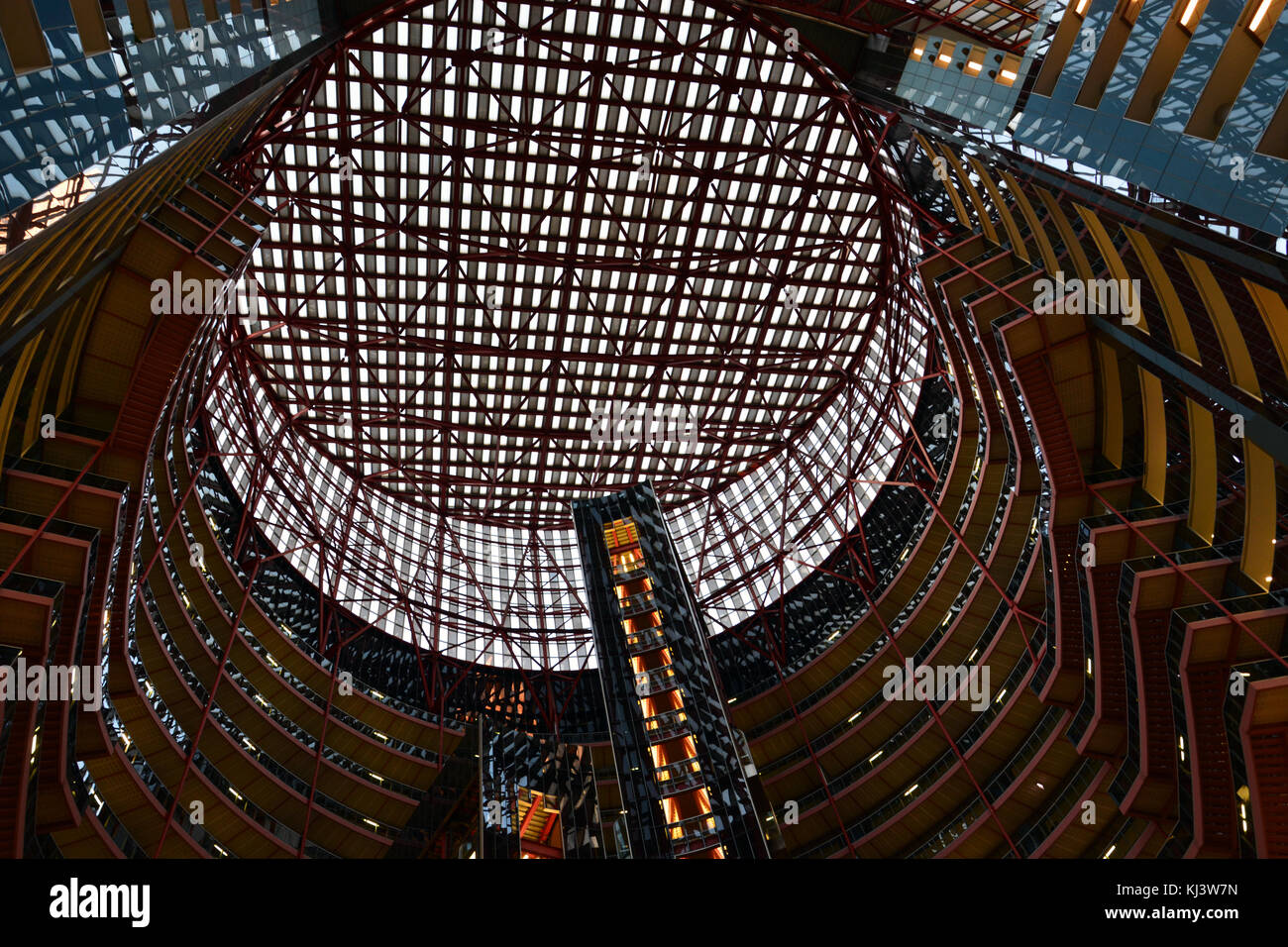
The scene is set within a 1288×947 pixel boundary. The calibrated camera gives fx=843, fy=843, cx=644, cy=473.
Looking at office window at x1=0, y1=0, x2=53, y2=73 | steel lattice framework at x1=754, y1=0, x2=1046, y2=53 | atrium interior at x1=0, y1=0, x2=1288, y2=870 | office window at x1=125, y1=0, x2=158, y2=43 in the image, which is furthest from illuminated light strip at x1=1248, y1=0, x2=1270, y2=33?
office window at x1=0, y1=0, x2=53, y2=73

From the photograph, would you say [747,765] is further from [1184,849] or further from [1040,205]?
[1040,205]

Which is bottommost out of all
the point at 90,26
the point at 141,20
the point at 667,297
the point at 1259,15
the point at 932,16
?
the point at 90,26

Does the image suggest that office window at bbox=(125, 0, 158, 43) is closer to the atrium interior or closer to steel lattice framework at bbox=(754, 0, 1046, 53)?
the atrium interior

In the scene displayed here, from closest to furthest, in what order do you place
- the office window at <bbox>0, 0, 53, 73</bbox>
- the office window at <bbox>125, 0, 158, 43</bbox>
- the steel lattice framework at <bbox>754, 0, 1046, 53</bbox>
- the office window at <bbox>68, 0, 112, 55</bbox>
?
the office window at <bbox>0, 0, 53, 73</bbox>, the office window at <bbox>68, 0, 112, 55</bbox>, the office window at <bbox>125, 0, 158, 43</bbox>, the steel lattice framework at <bbox>754, 0, 1046, 53</bbox>

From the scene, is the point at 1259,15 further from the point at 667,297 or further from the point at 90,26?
the point at 667,297

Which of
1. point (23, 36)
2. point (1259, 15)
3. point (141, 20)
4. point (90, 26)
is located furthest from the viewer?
point (1259, 15)

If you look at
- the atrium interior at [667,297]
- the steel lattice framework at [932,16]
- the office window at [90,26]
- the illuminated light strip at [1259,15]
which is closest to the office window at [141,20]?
the atrium interior at [667,297]

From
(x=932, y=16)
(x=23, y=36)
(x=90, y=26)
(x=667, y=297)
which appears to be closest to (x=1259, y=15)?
(x=932, y=16)

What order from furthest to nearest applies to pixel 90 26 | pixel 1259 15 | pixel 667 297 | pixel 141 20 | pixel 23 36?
pixel 667 297
pixel 1259 15
pixel 141 20
pixel 90 26
pixel 23 36

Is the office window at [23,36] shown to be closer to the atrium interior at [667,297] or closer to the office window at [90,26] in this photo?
the atrium interior at [667,297]

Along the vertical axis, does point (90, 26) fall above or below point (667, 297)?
below

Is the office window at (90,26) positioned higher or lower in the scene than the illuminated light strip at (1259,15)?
lower

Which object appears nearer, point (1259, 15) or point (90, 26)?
point (90, 26)
